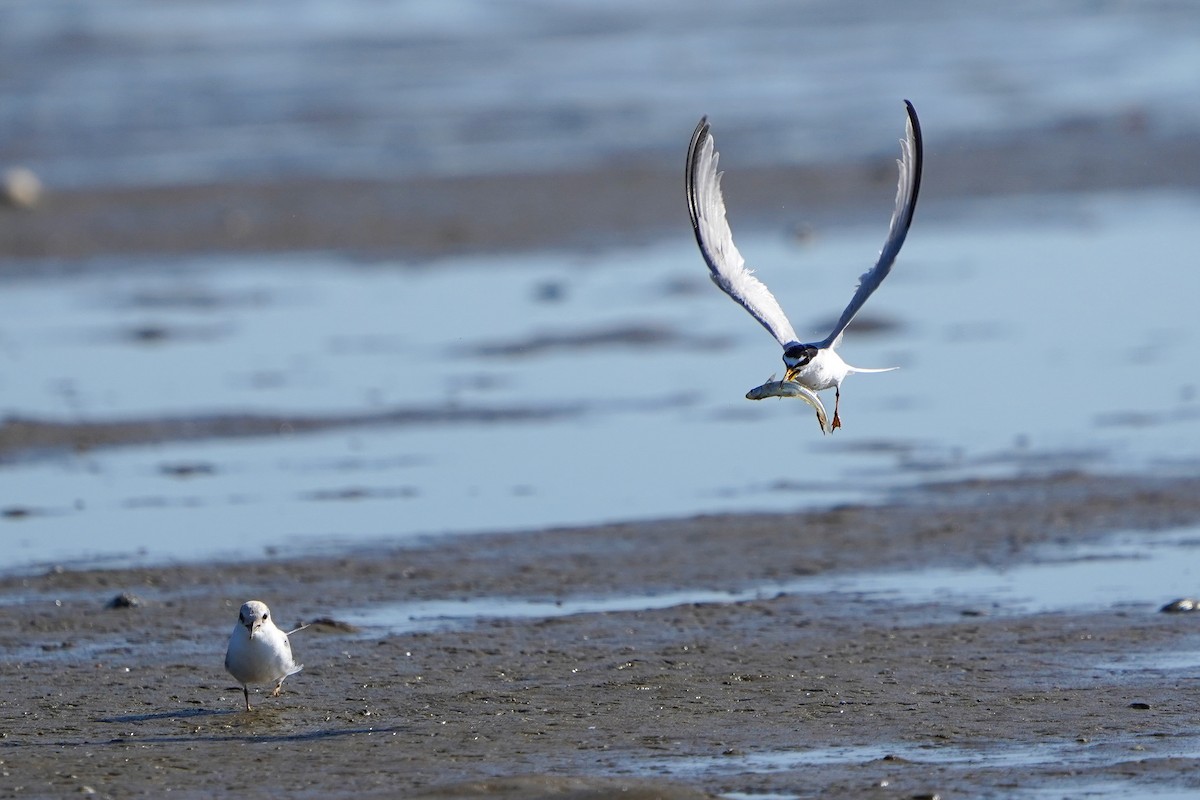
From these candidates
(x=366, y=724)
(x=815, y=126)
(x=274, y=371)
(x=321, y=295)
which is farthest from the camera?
(x=815, y=126)

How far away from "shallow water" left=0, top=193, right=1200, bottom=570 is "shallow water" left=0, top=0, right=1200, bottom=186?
6514 mm

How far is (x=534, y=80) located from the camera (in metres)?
35.9

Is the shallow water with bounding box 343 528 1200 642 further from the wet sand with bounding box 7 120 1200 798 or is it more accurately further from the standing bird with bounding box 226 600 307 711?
the standing bird with bounding box 226 600 307 711

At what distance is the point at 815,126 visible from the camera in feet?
93.7

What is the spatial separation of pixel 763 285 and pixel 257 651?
255 cm

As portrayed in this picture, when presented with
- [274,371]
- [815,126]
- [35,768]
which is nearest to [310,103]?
[815,126]

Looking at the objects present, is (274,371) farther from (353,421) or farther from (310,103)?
(310,103)

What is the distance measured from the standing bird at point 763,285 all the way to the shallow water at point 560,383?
114 inches

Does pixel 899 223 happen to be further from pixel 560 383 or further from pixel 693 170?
pixel 560 383

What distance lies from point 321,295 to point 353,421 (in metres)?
4.85

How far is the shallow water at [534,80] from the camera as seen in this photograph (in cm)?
2738

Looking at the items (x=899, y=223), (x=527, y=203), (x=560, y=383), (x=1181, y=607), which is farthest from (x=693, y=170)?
(x=527, y=203)

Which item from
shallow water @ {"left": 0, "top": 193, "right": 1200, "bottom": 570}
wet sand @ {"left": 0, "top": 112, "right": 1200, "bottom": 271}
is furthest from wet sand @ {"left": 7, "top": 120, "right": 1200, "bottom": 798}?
wet sand @ {"left": 0, "top": 112, "right": 1200, "bottom": 271}

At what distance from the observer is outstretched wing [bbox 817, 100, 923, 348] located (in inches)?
319
